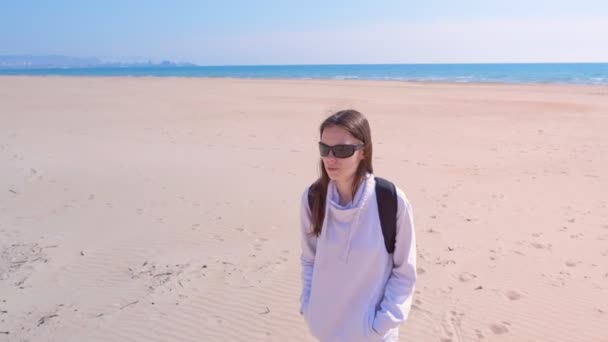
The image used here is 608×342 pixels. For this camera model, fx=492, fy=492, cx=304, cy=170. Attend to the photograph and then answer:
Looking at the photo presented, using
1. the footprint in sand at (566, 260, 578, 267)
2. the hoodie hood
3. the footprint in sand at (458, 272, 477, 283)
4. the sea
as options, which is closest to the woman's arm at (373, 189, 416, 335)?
the hoodie hood

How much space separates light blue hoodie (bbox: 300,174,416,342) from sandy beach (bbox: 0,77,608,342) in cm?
76

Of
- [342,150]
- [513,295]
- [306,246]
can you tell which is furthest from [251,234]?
[342,150]

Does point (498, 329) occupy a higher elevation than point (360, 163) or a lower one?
lower

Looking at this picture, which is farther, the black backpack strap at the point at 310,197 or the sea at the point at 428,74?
the sea at the point at 428,74

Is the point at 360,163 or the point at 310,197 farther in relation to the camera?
the point at 310,197

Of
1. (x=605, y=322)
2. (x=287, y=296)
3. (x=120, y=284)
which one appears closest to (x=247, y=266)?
(x=287, y=296)

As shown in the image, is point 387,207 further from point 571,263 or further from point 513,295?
point 571,263

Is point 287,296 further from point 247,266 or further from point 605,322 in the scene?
point 605,322

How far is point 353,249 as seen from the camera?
7.07 ft

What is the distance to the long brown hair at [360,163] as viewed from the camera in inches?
84.3

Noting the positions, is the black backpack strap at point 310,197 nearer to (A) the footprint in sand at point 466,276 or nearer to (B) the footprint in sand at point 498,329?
(B) the footprint in sand at point 498,329

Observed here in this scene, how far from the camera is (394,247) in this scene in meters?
2.19

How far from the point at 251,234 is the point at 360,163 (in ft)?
14.3

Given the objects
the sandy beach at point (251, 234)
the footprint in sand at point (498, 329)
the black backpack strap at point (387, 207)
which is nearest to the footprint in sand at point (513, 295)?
the sandy beach at point (251, 234)
